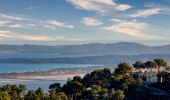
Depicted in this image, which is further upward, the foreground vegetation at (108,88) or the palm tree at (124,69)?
the palm tree at (124,69)

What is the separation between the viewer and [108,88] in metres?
73.4

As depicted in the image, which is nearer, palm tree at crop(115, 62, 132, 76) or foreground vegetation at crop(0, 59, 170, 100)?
foreground vegetation at crop(0, 59, 170, 100)

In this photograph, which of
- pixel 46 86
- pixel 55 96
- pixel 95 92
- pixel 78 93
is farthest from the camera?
pixel 46 86

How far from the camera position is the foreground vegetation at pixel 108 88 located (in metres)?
61.0

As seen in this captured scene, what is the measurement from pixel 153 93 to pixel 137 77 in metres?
10.2

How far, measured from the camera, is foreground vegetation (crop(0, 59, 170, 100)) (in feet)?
200

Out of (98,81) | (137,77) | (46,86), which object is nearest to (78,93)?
(98,81)

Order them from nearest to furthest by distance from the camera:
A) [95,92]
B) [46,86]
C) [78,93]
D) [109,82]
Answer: [95,92]
[78,93]
[109,82]
[46,86]

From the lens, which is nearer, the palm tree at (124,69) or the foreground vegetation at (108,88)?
the foreground vegetation at (108,88)

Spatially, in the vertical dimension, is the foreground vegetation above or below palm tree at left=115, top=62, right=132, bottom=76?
below

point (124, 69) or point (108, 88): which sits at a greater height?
point (124, 69)

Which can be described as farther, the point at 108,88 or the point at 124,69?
the point at 124,69

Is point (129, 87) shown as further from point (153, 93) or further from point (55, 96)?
point (55, 96)

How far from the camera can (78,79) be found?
7644cm
